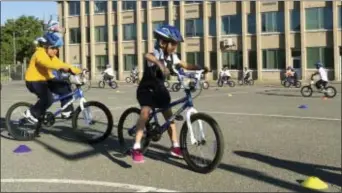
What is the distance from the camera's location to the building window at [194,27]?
55156 mm

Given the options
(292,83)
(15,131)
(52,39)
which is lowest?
(15,131)

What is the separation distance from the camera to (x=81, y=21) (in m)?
63.0

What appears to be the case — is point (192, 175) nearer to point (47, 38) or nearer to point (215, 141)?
point (215, 141)

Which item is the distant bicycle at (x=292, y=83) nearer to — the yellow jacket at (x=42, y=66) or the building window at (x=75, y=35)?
the yellow jacket at (x=42, y=66)

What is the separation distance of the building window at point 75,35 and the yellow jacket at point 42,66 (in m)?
56.8

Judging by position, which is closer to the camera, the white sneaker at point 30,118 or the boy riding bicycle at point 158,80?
the boy riding bicycle at point 158,80

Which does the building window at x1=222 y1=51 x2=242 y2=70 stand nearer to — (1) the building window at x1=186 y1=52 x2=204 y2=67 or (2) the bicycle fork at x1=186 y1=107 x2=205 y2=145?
(1) the building window at x1=186 y1=52 x2=204 y2=67

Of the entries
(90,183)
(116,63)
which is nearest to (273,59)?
(116,63)

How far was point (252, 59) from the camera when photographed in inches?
2034

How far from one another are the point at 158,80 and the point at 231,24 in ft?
156

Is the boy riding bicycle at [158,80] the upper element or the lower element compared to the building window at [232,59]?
lower

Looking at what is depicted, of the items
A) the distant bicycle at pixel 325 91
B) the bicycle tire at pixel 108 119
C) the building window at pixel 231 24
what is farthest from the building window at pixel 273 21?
the bicycle tire at pixel 108 119

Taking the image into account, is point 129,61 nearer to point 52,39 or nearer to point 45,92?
point 45,92

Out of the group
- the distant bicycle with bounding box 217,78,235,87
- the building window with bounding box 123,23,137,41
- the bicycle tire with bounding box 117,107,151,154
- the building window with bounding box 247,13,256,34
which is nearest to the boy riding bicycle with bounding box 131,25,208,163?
the bicycle tire with bounding box 117,107,151,154
